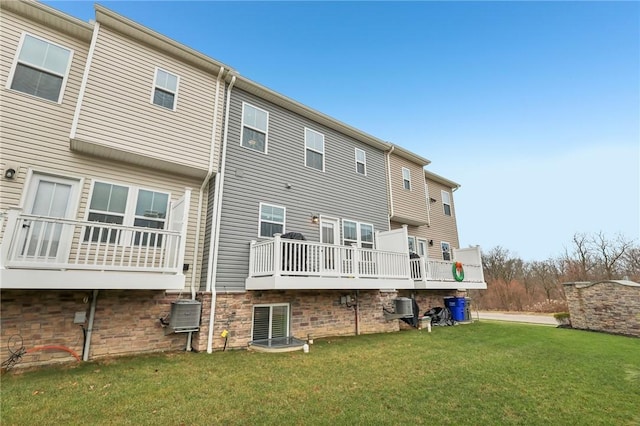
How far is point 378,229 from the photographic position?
11812 mm

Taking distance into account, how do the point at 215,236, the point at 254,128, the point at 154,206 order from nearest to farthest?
the point at 154,206, the point at 215,236, the point at 254,128

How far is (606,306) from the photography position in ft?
39.0

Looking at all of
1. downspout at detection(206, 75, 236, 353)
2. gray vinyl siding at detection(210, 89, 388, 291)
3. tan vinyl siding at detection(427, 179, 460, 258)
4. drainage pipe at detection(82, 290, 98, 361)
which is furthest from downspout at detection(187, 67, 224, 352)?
tan vinyl siding at detection(427, 179, 460, 258)

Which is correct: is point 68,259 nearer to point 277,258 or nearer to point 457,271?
point 277,258

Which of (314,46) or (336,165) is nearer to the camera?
(336,165)

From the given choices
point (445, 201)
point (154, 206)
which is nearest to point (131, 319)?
point (154, 206)

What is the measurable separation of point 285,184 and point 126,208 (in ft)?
14.9

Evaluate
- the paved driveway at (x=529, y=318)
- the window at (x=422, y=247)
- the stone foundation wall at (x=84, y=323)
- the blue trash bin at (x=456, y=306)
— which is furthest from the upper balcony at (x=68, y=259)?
the paved driveway at (x=529, y=318)

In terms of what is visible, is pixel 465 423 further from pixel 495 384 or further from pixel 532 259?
pixel 532 259

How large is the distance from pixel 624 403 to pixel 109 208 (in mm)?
10506

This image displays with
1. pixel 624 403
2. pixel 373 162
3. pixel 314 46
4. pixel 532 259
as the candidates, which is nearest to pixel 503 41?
pixel 373 162

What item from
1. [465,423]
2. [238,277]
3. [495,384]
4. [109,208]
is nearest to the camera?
[465,423]

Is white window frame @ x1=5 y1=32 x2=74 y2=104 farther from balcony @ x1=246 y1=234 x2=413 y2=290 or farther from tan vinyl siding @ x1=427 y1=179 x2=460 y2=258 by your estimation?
tan vinyl siding @ x1=427 y1=179 x2=460 y2=258

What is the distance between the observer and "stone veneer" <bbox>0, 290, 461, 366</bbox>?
17.9ft
